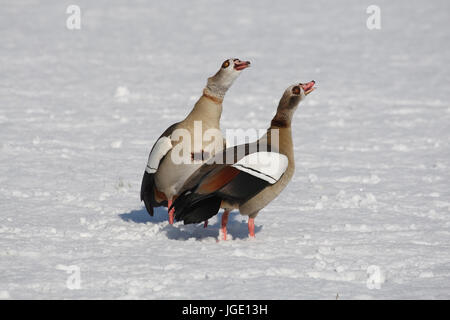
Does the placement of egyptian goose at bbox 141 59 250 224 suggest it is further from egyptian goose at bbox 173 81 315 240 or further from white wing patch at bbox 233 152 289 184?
white wing patch at bbox 233 152 289 184

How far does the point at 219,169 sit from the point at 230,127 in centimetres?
622

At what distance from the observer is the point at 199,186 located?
21.9 ft

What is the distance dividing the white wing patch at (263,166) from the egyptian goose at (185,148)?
740mm

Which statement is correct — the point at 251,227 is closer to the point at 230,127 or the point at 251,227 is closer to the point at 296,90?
the point at 296,90

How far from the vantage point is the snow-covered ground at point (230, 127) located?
5.98 meters

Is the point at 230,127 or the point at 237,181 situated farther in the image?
the point at 230,127

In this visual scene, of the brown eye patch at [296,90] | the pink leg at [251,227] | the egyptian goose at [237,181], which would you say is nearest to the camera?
the egyptian goose at [237,181]

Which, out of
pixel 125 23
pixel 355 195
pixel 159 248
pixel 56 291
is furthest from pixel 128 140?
pixel 125 23

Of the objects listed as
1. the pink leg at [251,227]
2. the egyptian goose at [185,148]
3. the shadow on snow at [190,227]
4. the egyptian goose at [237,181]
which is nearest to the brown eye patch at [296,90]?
the egyptian goose at [237,181]

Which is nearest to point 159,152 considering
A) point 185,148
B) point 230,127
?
point 185,148

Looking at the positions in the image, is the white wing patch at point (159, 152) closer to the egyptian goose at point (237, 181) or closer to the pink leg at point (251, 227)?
the egyptian goose at point (237, 181)

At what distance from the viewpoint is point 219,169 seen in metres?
6.70
